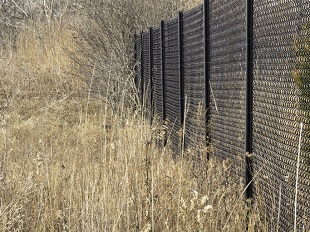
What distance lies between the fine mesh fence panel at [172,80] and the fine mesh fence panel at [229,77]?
1667 millimetres

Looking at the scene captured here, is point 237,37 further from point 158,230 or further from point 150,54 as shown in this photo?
point 150,54

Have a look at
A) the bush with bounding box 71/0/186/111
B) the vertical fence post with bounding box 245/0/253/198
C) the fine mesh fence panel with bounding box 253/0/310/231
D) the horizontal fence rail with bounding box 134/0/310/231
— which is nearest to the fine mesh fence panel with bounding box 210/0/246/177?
the horizontal fence rail with bounding box 134/0/310/231

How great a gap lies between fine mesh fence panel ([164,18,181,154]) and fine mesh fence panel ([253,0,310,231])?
10.0 feet

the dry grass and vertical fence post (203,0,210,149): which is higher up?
vertical fence post (203,0,210,149)

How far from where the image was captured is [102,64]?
1238 cm

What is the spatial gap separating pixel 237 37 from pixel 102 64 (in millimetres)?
7229

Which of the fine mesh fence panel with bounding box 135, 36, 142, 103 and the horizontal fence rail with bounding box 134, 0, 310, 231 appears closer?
the horizontal fence rail with bounding box 134, 0, 310, 231

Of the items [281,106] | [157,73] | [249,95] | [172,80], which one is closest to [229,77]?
[249,95]

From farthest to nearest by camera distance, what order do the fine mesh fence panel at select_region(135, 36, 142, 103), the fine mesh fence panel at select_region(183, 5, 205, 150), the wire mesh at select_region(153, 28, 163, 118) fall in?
the fine mesh fence panel at select_region(135, 36, 142, 103) < the wire mesh at select_region(153, 28, 163, 118) < the fine mesh fence panel at select_region(183, 5, 205, 150)

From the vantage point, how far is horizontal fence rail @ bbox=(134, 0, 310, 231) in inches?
151

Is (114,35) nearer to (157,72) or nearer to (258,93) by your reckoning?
(157,72)

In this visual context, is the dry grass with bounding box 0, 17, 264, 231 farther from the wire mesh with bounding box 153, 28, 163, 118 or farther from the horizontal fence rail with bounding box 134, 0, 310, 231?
the wire mesh with bounding box 153, 28, 163, 118

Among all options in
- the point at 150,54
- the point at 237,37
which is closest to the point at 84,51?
the point at 150,54

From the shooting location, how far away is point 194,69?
280 inches
